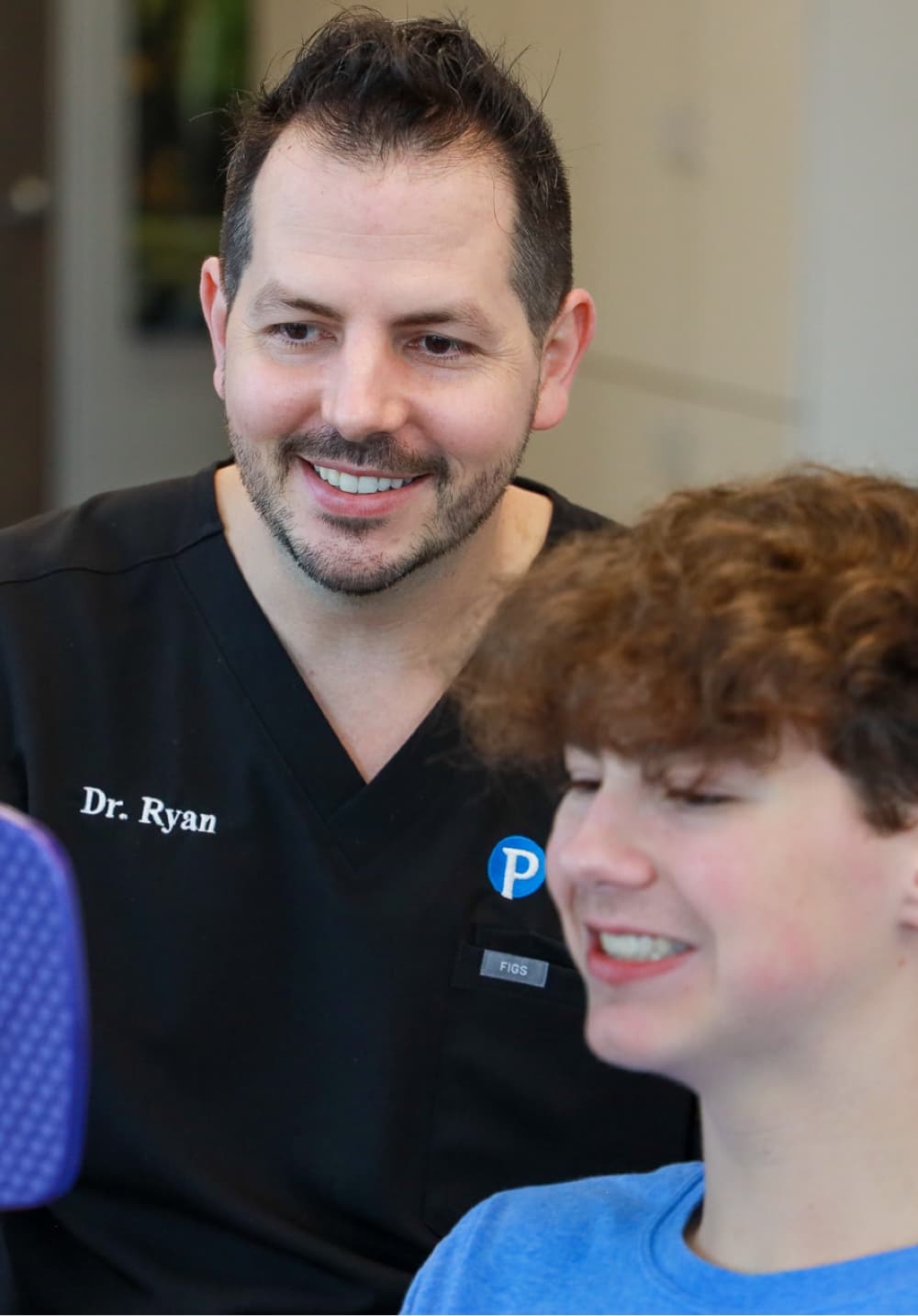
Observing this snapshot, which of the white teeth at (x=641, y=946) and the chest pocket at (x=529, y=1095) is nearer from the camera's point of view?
the white teeth at (x=641, y=946)

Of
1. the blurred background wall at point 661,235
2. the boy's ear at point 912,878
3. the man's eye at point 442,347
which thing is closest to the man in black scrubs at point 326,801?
the man's eye at point 442,347

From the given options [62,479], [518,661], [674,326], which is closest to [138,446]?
[62,479]

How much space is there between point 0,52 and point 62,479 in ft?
2.23

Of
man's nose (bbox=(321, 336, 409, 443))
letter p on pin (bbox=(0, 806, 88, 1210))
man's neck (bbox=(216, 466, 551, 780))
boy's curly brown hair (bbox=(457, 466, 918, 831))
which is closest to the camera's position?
letter p on pin (bbox=(0, 806, 88, 1210))

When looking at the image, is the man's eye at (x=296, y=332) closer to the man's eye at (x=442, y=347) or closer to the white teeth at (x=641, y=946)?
the man's eye at (x=442, y=347)

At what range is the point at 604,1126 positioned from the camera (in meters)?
1.30

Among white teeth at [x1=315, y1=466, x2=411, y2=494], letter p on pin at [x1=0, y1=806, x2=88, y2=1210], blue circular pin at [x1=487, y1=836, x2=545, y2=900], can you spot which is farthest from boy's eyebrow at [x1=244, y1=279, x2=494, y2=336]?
letter p on pin at [x1=0, y1=806, x2=88, y2=1210]

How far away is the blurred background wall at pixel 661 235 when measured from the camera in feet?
10.1

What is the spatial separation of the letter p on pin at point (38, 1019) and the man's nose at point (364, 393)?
2.13ft

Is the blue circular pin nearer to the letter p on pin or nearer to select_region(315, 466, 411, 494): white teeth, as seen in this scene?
select_region(315, 466, 411, 494): white teeth

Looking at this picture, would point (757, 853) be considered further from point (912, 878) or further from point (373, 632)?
point (373, 632)

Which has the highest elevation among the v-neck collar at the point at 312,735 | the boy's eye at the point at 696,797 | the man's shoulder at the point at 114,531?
the boy's eye at the point at 696,797

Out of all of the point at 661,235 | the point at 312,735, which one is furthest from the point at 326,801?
the point at 661,235

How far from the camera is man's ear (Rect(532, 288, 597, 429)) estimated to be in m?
1.43
